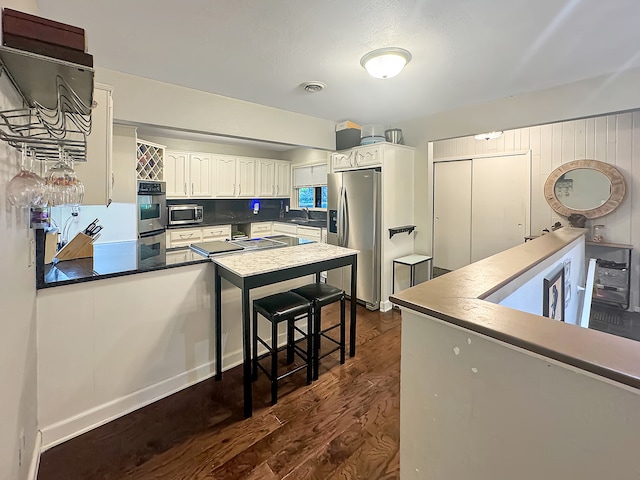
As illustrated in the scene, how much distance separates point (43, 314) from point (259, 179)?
429 centimetres

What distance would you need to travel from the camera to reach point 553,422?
0.66 metres

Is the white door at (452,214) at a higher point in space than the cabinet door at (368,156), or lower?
lower

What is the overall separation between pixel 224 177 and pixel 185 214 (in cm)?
95

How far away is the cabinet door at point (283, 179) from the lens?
5855 millimetres

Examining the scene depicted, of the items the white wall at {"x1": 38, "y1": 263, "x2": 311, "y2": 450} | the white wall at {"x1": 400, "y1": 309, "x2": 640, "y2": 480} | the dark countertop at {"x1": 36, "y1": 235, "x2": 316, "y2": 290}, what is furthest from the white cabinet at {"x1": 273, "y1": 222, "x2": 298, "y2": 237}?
the white wall at {"x1": 400, "y1": 309, "x2": 640, "y2": 480}

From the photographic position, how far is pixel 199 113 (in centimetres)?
269

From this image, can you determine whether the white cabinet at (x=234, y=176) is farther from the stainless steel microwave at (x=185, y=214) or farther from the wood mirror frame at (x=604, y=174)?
the wood mirror frame at (x=604, y=174)

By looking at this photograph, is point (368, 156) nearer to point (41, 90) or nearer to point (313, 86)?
point (313, 86)

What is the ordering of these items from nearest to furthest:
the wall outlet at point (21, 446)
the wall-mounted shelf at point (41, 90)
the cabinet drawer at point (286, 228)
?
the wall-mounted shelf at point (41, 90), the wall outlet at point (21, 446), the cabinet drawer at point (286, 228)

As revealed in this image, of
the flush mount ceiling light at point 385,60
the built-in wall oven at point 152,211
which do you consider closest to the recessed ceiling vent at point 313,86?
the flush mount ceiling light at point 385,60

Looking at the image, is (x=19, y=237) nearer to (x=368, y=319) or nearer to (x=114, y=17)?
(x=114, y=17)

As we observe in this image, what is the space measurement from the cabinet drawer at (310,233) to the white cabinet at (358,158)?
1.05m

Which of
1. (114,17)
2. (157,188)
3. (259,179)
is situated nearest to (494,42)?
(114,17)

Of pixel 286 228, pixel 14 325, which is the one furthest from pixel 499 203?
pixel 14 325
